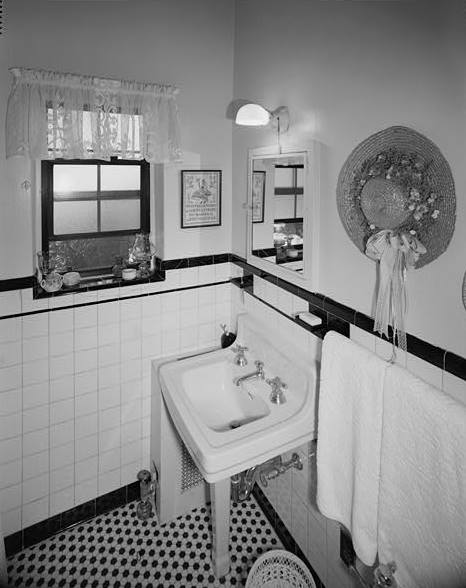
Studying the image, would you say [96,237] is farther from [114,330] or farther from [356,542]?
[356,542]

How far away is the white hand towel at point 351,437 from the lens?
54.5 inches

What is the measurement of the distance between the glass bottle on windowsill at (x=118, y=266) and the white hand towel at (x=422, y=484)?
57.7 inches

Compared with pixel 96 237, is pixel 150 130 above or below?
above

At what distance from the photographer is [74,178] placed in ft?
6.72

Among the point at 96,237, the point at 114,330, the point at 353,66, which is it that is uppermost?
the point at 353,66

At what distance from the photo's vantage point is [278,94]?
6.07ft

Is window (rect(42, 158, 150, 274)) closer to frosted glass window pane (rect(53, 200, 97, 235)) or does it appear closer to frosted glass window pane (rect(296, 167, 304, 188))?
frosted glass window pane (rect(53, 200, 97, 235))

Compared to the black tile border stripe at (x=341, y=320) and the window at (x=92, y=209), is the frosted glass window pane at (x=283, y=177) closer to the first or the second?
the black tile border stripe at (x=341, y=320)

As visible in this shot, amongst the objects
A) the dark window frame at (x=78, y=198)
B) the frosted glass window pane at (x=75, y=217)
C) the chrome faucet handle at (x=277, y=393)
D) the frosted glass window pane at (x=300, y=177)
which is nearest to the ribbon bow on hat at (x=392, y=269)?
the frosted glass window pane at (x=300, y=177)

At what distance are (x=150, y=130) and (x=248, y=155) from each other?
0.50m

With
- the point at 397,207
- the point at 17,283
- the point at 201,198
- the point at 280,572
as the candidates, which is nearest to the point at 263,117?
the point at 201,198

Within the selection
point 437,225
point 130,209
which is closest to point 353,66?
point 437,225

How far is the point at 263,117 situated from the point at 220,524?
184cm

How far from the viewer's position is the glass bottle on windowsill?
221cm
